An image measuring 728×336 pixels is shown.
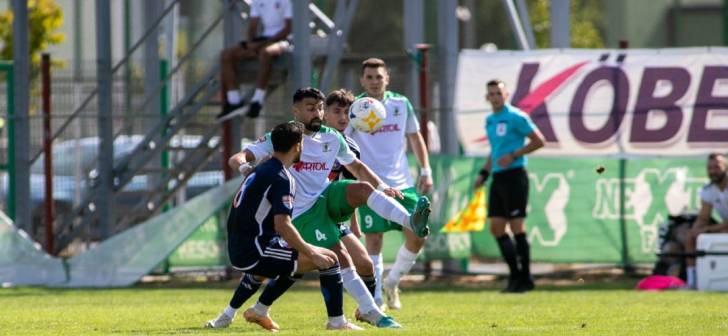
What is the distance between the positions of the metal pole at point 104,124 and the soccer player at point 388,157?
5981 mm

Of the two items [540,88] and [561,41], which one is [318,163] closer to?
[540,88]

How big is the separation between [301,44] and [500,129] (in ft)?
9.63

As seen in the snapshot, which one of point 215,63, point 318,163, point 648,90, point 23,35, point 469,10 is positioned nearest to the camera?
point 318,163

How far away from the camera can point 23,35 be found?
65.2 ft

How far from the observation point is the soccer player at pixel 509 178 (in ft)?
55.8

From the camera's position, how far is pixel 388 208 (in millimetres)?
11328

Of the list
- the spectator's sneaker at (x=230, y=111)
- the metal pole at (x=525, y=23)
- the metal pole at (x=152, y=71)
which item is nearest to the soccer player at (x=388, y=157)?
the spectator's sneaker at (x=230, y=111)

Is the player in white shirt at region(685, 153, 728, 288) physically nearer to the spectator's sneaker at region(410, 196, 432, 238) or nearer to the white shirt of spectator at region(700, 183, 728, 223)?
the white shirt of spectator at region(700, 183, 728, 223)

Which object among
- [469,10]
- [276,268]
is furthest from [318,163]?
[469,10]

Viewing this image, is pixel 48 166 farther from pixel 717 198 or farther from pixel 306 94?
pixel 306 94

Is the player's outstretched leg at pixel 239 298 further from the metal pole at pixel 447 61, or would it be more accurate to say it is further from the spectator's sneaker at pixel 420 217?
the metal pole at pixel 447 61

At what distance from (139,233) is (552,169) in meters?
4.65

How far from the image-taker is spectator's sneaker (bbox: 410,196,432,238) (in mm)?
11203

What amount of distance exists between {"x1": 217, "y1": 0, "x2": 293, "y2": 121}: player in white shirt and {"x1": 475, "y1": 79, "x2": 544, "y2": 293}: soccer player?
3.25 metres
